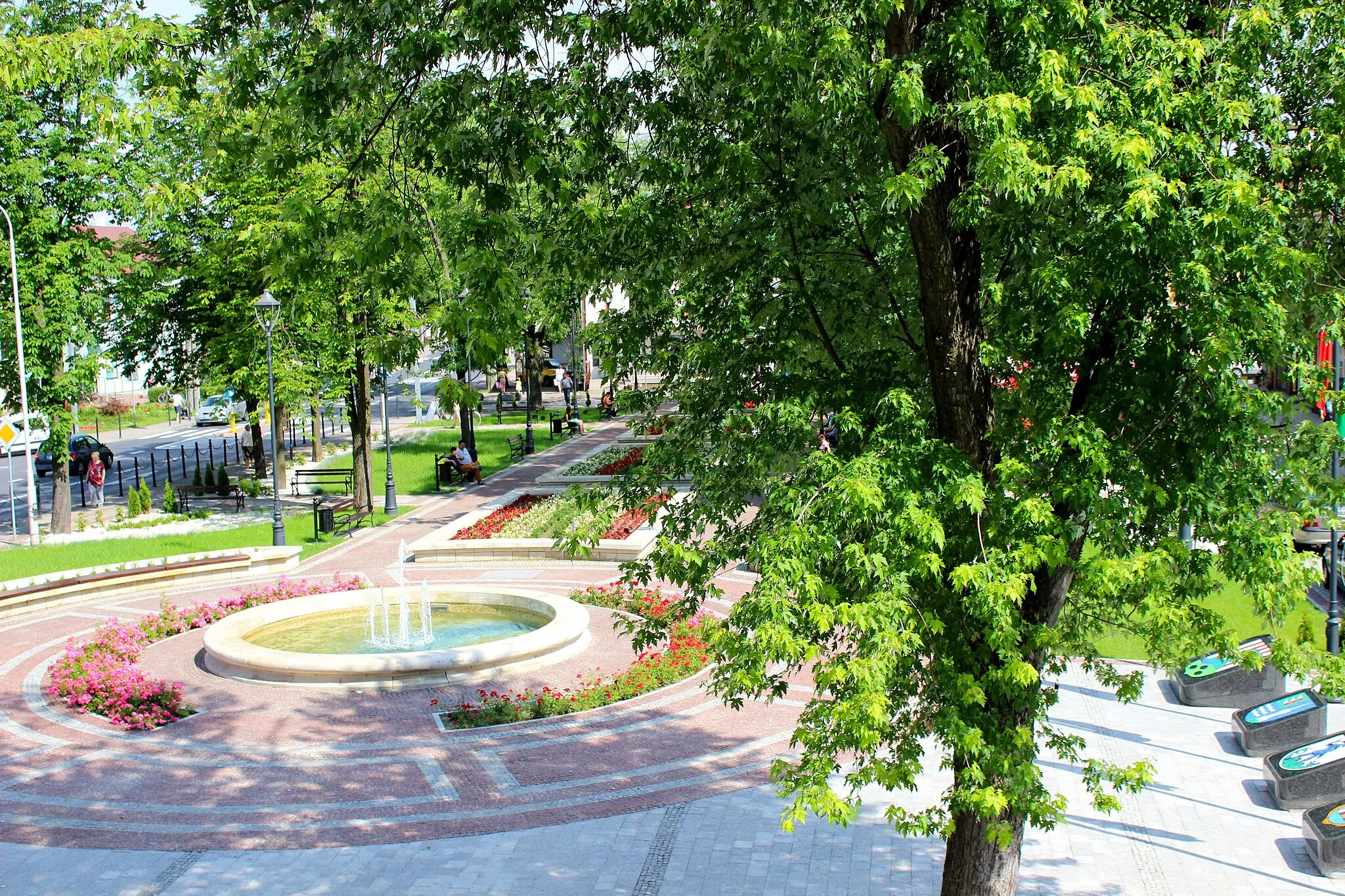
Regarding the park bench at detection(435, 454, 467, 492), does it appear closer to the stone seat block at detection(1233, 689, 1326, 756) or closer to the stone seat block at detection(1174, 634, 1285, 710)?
the stone seat block at detection(1174, 634, 1285, 710)

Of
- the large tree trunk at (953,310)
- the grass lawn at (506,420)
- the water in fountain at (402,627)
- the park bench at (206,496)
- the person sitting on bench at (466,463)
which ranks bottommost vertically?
the water in fountain at (402,627)

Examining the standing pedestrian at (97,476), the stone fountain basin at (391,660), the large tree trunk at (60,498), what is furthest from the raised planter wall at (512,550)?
the standing pedestrian at (97,476)

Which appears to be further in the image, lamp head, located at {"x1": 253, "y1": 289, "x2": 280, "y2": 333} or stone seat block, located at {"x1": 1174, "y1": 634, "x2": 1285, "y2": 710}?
lamp head, located at {"x1": 253, "y1": 289, "x2": 280, "y2": 333}

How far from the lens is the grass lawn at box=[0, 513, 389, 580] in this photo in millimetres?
21484

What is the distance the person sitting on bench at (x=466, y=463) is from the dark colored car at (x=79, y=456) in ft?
35.1

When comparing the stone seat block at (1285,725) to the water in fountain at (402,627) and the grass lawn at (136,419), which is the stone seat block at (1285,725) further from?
the grass lawn at (136,419)

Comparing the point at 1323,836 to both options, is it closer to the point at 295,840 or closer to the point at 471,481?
the point at 295,840

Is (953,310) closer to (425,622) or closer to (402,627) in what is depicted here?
(425,622)

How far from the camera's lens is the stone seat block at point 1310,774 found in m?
10.8

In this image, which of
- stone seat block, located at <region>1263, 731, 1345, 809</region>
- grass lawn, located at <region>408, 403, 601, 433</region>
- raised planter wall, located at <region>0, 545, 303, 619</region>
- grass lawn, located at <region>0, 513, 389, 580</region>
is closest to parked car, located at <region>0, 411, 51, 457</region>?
grass lawn, located at <region>0, 513, 389, 580</region>

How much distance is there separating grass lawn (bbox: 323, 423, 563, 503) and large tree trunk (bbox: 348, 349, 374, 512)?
1.13 m

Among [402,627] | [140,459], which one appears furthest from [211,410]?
[402,627]

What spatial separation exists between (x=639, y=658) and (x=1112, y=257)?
9936 mm

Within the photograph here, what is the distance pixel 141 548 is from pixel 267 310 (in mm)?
5542
